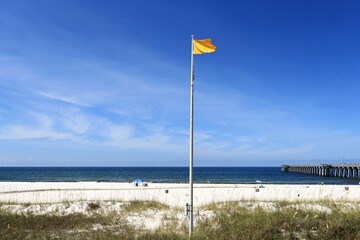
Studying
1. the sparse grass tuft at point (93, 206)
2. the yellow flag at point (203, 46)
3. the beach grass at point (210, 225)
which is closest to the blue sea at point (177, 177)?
the beach grass at point (210, 225)

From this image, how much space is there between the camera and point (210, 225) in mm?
14531

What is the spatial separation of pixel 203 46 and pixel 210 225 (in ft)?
24.3

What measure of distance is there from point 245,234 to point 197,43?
740 centimetres

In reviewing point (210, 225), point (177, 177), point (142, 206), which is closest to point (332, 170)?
point (177, 177)

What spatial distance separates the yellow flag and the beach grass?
6852mm

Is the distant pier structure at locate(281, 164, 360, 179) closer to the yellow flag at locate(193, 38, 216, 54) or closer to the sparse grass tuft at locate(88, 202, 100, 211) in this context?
the sparse grass tuft at locate(88, 202, 100, 211)

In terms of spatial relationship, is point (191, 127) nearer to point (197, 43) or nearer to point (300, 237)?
point (197, 43)

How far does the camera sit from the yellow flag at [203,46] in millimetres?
12789

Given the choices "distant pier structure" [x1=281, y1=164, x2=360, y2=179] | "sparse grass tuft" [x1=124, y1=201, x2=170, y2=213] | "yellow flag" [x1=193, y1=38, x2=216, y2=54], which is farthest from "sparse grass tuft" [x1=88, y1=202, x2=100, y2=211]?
"distant pier structure" [x1=281, y1=164, x2=360, y2=179]

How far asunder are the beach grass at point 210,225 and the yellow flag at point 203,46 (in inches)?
270

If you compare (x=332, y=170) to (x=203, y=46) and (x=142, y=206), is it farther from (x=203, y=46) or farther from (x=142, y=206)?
(x=203, y=46)

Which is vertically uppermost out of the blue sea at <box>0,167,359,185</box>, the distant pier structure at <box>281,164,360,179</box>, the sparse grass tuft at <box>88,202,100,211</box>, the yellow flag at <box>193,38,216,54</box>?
the yellow flag at <box>193,38,216,54</box>

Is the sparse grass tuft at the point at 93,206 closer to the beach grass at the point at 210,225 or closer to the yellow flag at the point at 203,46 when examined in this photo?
the beach grass at the point at 210,225

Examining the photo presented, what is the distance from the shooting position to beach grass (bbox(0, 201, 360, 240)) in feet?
42.7
